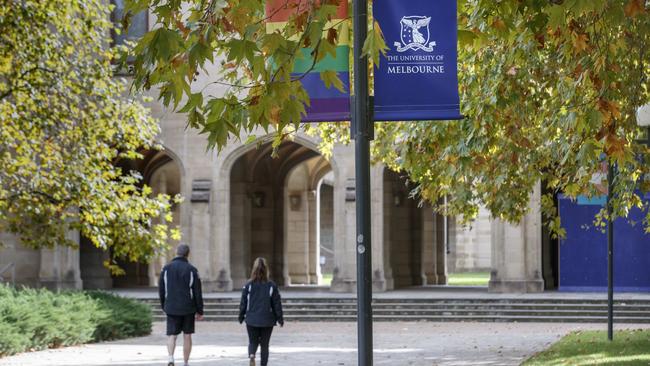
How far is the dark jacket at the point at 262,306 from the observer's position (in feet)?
47.3

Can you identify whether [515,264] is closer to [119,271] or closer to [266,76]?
[119,271]

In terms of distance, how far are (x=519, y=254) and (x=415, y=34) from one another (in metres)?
28.3

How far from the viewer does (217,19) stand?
621cm

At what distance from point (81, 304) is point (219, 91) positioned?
14.7m

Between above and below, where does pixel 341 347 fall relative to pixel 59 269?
below

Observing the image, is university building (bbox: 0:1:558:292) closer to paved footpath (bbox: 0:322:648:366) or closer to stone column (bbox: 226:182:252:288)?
stone column (bbox: 226:182:252:288)

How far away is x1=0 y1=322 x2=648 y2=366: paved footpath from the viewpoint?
17.8 meters

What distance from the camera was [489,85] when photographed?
13359 mm

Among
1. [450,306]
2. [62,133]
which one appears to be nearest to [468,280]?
[450,306]

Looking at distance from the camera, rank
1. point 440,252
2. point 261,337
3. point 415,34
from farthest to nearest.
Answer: point 440,252 → point 261,337 → point 415,34

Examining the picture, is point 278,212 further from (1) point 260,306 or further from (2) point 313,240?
(1) point 260,306

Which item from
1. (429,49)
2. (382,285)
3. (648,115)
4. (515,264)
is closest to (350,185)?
(382,285)

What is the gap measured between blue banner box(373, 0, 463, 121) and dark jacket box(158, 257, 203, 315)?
9080 millimetres

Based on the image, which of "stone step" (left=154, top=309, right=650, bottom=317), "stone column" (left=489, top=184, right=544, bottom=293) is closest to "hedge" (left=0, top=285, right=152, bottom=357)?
"stone step" (left=154, top=309, right=650, bottom=317)
